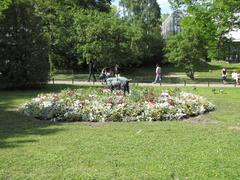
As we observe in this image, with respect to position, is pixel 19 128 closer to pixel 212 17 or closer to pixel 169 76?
pixel 212 17

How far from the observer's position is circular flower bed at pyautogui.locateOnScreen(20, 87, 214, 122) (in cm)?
1616

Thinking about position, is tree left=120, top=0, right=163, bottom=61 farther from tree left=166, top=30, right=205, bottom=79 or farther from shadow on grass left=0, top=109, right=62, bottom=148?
shadow on grass left=0, top=109, right=62, bottom=148

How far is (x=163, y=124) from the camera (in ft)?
49.4

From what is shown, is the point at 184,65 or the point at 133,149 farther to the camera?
the point at 184,65

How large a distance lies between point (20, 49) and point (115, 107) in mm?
15253

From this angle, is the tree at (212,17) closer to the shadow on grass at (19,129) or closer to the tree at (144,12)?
the shadow on grass at (19,129)

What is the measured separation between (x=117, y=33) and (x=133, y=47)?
5.71 m

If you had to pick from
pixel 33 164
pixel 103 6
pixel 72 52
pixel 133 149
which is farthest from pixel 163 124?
pixel 103 6

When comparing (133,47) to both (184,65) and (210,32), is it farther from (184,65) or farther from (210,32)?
(210,32)

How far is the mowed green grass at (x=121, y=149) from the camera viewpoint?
916cm

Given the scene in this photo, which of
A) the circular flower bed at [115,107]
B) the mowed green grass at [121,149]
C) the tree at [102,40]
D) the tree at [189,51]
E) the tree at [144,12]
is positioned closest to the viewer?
the mowed green grass at [121,149]

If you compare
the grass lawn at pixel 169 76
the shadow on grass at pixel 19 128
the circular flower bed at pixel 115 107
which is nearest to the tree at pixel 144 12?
the grass lawn at pixel 169 76

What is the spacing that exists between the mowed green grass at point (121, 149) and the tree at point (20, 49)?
14.0 meters

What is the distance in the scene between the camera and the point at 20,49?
98.9 feet
